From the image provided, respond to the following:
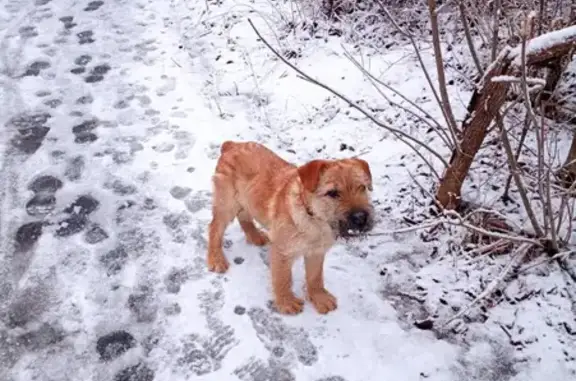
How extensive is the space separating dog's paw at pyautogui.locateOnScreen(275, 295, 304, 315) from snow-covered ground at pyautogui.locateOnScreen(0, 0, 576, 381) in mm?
54

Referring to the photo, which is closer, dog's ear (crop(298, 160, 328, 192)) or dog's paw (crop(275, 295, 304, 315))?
dog's ear (crop(298, 160, 328, 192))

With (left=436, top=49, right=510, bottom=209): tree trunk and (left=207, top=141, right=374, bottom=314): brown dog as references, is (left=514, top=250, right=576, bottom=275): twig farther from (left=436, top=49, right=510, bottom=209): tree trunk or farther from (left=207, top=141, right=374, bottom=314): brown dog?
(left=207, top=141, right=374, bottom=314): brown dog

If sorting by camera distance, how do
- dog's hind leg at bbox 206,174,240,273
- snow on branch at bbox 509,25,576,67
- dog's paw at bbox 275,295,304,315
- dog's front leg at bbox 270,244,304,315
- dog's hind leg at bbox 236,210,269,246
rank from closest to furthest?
snow on branch at bbox 509,25,576,67 < dog's front leg at bbox 270,244,304,315 < dog's paw at bbox 275,295,304,315 < dog's hind leg at bbox 206,174,240,273 < dog's hind leg at bbox 236,210,269,246

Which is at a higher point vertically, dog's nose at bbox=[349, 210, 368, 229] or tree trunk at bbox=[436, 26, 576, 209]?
tree trunk at bbox=[436, 26, 576, 209]

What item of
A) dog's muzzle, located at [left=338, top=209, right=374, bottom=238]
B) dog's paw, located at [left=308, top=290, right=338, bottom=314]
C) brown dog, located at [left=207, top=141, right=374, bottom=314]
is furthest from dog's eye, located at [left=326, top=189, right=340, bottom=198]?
dog's paw, located at [left=308, top=290, right=338, bottom=314]

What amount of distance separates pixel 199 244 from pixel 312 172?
5.45 feet

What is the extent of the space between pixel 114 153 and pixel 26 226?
1308 millimetres

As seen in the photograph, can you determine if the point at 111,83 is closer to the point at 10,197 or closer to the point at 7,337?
the point at 10,197

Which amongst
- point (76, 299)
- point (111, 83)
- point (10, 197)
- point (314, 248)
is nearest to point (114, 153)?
point (10, 197)

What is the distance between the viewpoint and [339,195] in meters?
3.46

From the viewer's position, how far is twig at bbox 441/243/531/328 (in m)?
3.70

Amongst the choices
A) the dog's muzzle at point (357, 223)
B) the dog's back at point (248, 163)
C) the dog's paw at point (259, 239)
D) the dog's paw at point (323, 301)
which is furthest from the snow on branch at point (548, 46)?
the dog's paw at point (259, 239)

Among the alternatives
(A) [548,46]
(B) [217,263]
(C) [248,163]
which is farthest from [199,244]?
(A) [548,46]

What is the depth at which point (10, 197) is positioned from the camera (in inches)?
201
